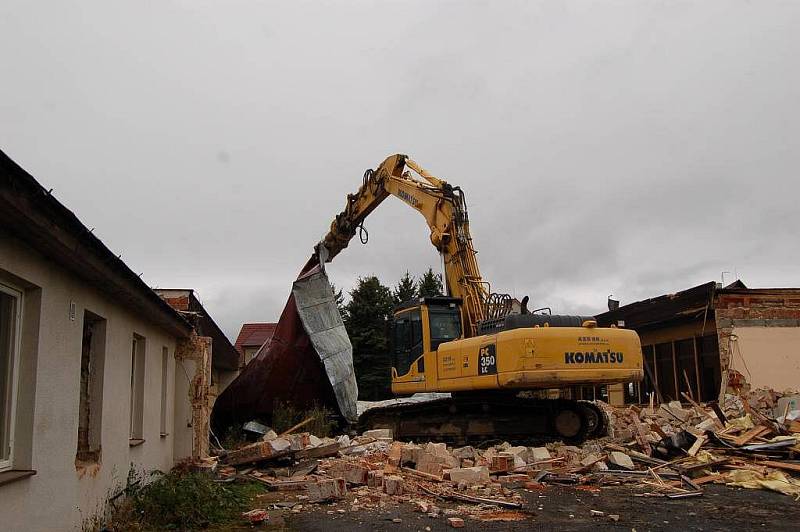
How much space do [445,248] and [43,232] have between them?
1038 centimetres

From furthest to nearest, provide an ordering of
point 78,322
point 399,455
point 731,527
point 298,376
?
point 298,376
point 399,455
point 731,527
point 78,322

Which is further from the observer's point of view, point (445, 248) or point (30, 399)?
point (445, 248)

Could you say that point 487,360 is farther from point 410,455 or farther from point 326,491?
point 326,491

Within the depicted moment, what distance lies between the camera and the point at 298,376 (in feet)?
53.7

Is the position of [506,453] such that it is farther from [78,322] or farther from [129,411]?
[78,322]

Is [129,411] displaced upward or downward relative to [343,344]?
downward

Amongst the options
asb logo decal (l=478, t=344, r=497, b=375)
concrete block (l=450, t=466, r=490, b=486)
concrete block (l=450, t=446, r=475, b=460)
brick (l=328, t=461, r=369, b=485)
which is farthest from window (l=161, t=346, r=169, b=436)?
asb logo decal (l=478, t=344, r=497, b=375)

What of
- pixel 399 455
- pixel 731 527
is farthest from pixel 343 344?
Result: pixel 731 527

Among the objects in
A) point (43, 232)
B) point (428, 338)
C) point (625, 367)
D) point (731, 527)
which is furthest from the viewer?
point (428, 338)

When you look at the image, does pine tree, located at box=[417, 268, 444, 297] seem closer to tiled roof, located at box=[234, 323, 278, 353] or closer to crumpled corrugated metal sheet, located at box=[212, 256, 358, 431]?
tiled roof, located at box=[234, 323, 278, 353]

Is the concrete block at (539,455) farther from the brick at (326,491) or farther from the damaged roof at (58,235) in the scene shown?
the damaged roof at (58,235)

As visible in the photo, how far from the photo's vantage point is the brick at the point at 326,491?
8477 mm

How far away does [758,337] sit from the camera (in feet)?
55.2

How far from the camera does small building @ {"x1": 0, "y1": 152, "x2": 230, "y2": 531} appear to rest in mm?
4621
